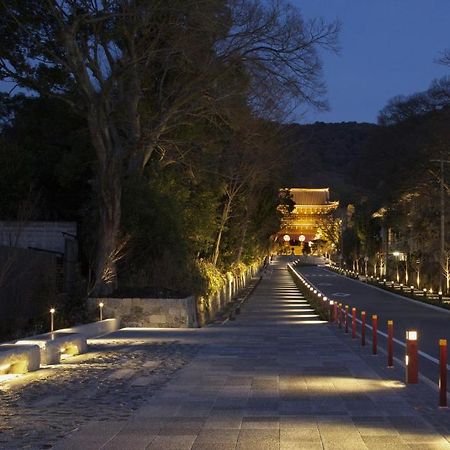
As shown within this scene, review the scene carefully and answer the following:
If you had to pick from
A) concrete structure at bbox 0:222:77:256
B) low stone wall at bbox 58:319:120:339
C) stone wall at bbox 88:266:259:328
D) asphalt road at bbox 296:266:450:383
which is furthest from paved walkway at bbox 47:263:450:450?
concrete structure at bbox 0:222:77:256

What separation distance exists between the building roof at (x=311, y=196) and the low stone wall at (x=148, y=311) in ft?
500

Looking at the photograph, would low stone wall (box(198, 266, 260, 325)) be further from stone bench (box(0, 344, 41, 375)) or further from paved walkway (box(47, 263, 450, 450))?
stone bench (box(0, 344, 41, 375))

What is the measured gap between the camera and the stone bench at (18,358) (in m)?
13.3

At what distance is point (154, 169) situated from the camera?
32.5 metres

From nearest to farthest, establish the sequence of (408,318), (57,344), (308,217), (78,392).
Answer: (78,392) → (57,344) → (408,318) → (308,217)

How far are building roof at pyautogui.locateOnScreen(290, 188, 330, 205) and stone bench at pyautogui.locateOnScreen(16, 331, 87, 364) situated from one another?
162 metres

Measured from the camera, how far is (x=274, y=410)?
10.2 m

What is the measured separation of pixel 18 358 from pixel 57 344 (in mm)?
2221

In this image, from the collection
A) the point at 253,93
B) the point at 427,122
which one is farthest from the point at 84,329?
the point at 427,122

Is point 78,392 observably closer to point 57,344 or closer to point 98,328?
point 57,344

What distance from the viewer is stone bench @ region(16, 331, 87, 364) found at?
15195 mm

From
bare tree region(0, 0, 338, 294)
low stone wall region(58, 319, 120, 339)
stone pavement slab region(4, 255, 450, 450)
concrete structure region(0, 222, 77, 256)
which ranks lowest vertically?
stone pavement slab region(4, 255, 450, 450)

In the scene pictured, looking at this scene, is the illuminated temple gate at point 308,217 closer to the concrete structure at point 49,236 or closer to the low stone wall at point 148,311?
the concrete structure at point 49,236

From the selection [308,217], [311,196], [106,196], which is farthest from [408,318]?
[308,217]
